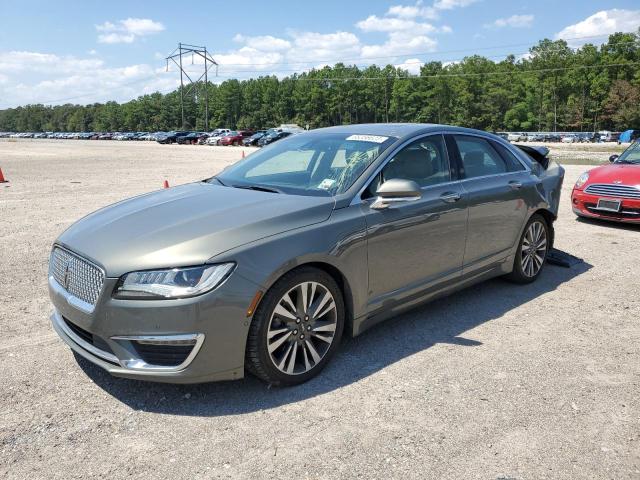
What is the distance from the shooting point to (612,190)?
838 cm

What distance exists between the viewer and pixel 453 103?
110000mm

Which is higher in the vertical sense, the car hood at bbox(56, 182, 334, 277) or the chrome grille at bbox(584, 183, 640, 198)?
the car hood at bbox(56, 182, 334, 277)

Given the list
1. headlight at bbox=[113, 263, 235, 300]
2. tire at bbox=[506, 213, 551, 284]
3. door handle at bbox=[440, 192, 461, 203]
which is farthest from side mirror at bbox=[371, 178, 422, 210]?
tire at bbox=[506, 213, 551, 284]

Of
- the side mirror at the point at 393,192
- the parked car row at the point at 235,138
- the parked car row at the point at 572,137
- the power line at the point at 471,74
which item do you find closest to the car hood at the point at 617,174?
the side mirror at the point at 393,192

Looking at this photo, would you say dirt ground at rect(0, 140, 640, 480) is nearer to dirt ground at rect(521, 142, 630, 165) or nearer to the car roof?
the car roof

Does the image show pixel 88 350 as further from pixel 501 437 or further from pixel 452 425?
pixel 501 437

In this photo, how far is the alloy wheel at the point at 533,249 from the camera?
5.45 metres

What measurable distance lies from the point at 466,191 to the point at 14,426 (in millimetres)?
3686

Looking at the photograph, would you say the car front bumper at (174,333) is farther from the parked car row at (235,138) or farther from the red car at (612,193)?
the parked car row at (235,138)

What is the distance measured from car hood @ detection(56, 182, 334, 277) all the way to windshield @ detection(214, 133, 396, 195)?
24cm

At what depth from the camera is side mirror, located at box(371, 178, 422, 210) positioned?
144 inches

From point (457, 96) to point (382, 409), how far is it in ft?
371

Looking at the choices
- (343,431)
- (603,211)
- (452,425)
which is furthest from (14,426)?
(603,211)

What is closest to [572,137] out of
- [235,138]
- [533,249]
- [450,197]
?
[235,138]
